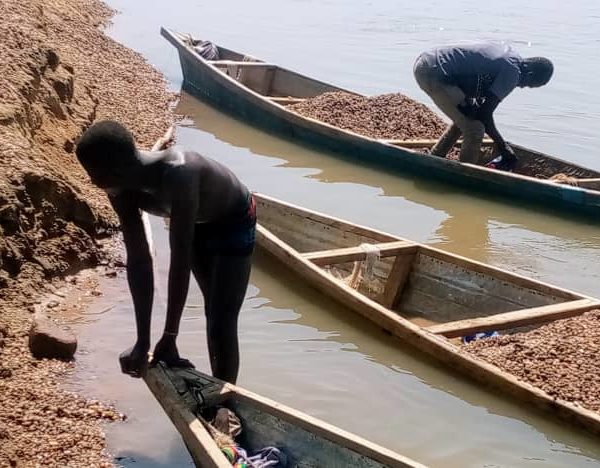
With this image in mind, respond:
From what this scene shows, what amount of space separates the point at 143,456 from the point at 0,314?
1.39 metres

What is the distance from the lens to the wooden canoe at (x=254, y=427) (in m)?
3.50

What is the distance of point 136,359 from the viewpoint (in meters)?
3.75

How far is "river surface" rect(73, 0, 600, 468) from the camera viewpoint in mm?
4637

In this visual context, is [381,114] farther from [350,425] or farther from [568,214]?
[350,425]

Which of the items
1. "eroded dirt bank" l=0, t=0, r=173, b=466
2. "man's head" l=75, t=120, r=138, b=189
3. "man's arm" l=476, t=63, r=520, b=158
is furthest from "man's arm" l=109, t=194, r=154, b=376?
"man's arm" l=476, t=63, r=520, b=158

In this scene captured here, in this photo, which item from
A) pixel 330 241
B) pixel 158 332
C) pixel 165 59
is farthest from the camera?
pixel 165 59

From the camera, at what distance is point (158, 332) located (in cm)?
550

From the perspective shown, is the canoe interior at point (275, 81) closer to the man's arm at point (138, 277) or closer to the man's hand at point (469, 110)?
the man's hand at point (469, 110)

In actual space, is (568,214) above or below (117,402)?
above

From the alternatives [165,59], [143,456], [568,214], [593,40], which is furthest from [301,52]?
[143,456]

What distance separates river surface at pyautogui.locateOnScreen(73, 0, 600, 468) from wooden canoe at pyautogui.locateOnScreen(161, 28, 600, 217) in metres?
0.15

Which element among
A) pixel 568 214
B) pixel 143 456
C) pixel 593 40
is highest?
pixel 593 40

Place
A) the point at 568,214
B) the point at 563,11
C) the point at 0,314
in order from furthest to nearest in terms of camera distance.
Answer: the point at 563,11
the point at 568,214
the point at 0,314

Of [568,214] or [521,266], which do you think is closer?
[521,266]
